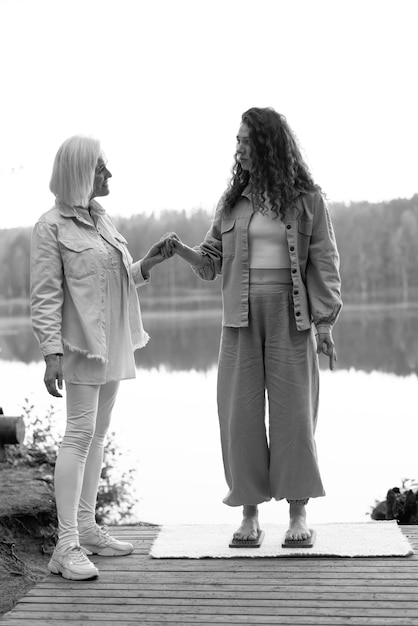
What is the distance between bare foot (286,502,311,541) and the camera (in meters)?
3.49

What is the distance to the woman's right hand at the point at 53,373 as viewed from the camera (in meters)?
3.06

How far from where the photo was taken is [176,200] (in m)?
12.1

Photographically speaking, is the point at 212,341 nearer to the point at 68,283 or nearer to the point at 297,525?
the point at 297,525

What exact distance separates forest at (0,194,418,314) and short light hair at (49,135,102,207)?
6.66 m

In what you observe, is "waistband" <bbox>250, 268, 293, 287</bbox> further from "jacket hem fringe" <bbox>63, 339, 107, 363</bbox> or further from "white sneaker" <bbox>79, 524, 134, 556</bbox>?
"white sneaker" <bbox>79, 524, 134, 556</bbox>

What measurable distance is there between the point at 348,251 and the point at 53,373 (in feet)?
33.8

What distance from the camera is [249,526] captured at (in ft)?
11.7

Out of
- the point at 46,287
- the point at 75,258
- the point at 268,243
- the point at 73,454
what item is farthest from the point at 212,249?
the point at 73,454

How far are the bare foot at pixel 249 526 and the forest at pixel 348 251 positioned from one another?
21.4 ft

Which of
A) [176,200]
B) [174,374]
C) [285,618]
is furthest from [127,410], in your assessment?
[285,618]

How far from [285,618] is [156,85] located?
10.4 metres

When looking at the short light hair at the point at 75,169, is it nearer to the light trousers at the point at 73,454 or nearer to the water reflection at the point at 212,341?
the light trousers at the point at 73,454

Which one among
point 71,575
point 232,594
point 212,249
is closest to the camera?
point 232,594

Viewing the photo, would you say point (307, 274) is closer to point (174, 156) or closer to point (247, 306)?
point (247, 306)
